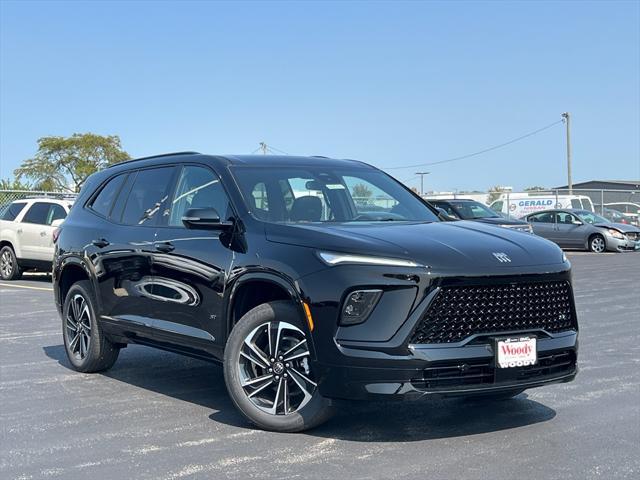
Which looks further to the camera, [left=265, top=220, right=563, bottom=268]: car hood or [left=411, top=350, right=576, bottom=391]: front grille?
[left=265, top=220, right=563, bottom=268]: car hood

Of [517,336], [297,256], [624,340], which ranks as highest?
[297,256]

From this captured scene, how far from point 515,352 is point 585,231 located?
2332cm

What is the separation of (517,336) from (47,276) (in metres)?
16.4

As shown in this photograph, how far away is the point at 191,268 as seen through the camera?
6.17 m

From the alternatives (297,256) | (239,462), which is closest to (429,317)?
(297,256)

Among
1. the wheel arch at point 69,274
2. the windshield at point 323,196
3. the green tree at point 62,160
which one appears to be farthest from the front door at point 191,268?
the green tree at point 62,160

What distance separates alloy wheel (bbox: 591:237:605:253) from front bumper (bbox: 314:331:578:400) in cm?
2307

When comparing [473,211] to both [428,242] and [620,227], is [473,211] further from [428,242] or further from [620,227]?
[428,242]

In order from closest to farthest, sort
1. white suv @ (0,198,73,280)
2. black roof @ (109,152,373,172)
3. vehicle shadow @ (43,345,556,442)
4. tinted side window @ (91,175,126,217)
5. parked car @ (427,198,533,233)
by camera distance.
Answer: vehicle shadow @ (43,345,556,442) → black roof @ (109,152,373,172) → tinted side window @ (91,175,126,217) → white suv @ (0,198,73,280) → parked car @ (427,198,533,233)

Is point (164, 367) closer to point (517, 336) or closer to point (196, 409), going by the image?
point (196, 409)

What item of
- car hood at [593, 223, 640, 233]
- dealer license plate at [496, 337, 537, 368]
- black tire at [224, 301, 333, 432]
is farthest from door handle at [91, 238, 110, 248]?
car hood at [593, 223, 640, 233]

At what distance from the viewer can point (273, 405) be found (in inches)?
217

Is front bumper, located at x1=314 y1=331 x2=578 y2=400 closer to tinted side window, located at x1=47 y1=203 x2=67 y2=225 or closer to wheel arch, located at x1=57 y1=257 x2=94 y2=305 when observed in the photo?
wheel arch, located at x1=57 y1=257 x2=94 y2=305

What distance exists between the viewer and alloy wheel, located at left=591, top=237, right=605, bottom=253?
2692 centimetres
